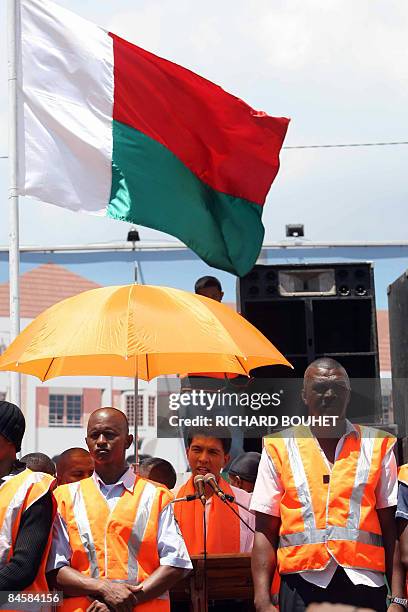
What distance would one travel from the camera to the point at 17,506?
4340mm

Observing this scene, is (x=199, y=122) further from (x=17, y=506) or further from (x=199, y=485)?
(x=17, y=506)

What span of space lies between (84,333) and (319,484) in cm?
179

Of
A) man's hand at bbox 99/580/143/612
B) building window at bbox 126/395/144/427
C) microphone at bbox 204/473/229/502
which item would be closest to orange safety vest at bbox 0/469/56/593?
man's hand at bbox 99/580/143/612

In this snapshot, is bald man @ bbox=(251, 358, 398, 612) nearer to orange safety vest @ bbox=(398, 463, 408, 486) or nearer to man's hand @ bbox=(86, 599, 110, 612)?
orange safety vest @ bbox=(398, 463, 408, 486)

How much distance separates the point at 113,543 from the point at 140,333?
1554 millimetres

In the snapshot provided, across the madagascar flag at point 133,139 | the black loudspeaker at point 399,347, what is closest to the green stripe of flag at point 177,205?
the madagascar flag at point 133,139

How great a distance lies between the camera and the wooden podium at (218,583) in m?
5.45

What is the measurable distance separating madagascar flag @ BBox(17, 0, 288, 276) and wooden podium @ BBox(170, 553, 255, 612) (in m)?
2.78

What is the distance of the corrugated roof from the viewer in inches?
358

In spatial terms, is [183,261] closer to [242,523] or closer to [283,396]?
[283,396]

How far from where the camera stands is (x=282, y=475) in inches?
183

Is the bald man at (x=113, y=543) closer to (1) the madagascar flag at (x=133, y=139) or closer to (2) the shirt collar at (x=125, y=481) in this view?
(2) the shirt collar at (x=125, y=481)

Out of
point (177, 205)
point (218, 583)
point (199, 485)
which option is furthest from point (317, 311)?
point (218, 583)

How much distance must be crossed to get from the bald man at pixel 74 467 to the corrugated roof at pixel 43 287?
2457mm
